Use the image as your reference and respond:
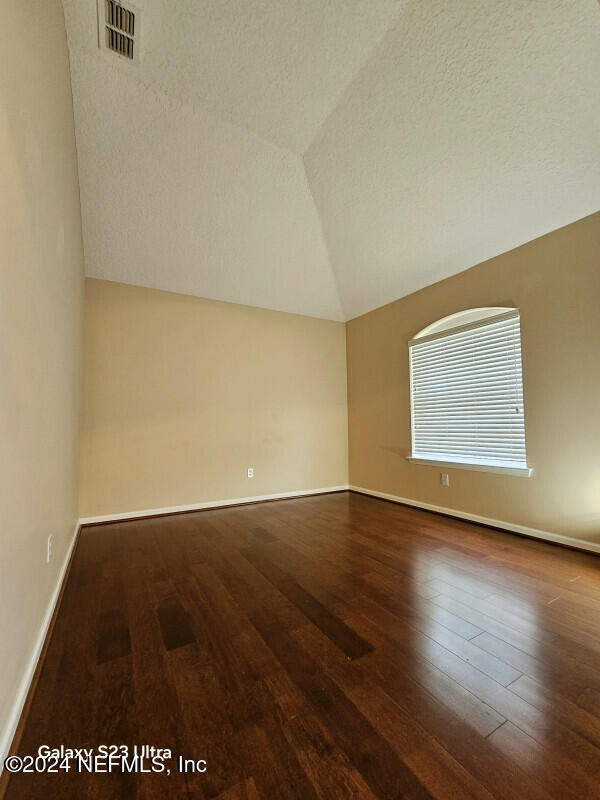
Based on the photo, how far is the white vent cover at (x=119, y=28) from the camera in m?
1.89

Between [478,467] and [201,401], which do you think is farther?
[201,401]

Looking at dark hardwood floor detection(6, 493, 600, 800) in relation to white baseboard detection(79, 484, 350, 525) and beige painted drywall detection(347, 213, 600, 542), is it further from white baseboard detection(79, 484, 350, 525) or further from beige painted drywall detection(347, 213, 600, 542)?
white baseboard detection(79, 484, 350, 525)

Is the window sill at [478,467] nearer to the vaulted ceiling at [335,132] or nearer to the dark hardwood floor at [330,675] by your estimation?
the dark hardwood floor at [330,675]

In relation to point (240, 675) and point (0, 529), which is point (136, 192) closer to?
point (0, 529)

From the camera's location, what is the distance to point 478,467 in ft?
10.5

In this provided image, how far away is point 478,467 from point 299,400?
2.42 metres

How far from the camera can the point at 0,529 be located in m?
0.90

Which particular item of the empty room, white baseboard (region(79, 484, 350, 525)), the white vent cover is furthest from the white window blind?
the white vent cover

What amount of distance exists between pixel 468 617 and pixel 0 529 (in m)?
2.02

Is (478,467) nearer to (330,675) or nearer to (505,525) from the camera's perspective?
(505,525)

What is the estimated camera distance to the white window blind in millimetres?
2969

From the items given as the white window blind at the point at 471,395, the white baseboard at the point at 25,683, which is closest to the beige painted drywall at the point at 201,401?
the white window blind at the point at 471,395

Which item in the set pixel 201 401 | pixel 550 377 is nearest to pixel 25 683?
pixel 201 401

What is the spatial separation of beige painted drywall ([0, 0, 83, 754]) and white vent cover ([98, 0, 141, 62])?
233mm
